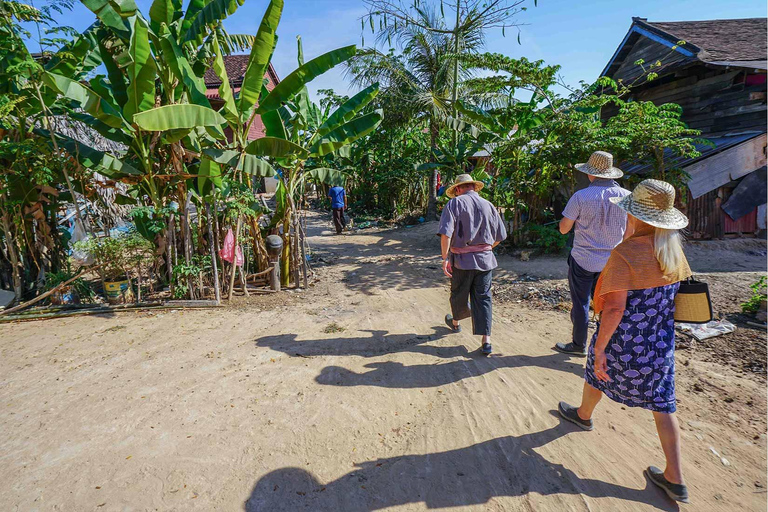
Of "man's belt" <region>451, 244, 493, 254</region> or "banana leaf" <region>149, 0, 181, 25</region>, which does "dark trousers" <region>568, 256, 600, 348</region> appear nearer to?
"man's belt" <region>451, 244, 493, 254</region>

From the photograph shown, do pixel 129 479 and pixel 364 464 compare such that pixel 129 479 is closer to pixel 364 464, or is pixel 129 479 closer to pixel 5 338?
pixel 364 464

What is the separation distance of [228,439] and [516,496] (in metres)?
2.00

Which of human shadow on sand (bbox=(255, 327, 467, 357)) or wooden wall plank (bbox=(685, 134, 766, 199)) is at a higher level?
wooden wall plank (bbox=(685, 134, 766, 199))

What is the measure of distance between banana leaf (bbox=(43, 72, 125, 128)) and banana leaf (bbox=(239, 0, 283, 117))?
150 cm

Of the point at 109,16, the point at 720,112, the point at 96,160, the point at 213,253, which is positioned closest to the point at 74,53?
the point at 109,16

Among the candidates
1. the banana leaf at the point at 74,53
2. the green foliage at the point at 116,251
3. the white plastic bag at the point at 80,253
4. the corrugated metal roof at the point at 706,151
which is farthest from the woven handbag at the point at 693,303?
the corrugated metal roof at the point at 706,151

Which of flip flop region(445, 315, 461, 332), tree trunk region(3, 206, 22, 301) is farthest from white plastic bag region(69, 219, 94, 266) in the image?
flip flop region(445, 315, 461, 332)

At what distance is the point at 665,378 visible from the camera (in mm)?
2367

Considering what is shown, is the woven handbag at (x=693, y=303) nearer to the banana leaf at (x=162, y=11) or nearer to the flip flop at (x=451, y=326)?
the flip flop at (x=451, y=326)

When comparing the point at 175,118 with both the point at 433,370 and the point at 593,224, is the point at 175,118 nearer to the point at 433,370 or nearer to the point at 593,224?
the point at 433,370

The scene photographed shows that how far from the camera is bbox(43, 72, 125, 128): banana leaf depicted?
4.45 meters

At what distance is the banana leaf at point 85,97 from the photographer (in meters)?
4.45

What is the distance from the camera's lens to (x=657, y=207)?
7.43ft

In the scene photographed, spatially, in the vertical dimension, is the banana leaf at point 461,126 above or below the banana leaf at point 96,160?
above
